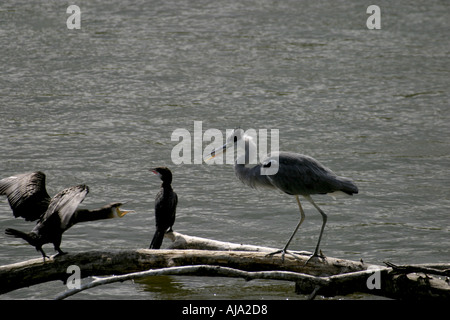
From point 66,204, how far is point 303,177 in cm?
243

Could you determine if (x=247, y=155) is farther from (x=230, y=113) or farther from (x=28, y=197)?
(x=230, y=113)

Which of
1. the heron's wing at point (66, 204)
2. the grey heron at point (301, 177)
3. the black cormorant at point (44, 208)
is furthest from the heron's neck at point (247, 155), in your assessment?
the heron's wing at point (66, 204)

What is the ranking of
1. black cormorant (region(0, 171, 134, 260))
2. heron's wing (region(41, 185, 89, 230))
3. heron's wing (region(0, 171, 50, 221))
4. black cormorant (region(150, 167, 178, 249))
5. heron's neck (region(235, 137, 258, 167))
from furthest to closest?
heron's neck (region(235, 137, 258, 167)) < black cormorant (region(150, 167, 178, 249)) < heron's wing (region(0, 171, 50, 221)) < black cormorant (region(0, 171, 134, 260)) < heron's wing (region(41, 185, 89, 230))

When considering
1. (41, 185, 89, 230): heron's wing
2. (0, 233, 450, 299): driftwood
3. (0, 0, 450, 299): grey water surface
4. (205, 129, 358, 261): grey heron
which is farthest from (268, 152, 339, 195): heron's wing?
(41, 185, 89, 230): heron's wing

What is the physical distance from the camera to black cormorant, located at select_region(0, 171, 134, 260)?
665 centimetres

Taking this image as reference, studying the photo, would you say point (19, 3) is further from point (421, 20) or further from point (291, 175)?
point (291, 175)

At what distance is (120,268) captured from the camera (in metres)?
6.82

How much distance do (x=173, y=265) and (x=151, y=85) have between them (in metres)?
8.17

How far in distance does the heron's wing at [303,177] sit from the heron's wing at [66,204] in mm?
2101

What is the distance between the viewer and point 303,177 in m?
7.71

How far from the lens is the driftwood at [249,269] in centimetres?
655

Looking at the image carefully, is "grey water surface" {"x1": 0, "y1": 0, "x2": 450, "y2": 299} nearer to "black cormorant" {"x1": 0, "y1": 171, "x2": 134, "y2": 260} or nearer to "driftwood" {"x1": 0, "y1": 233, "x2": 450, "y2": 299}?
"driftwood" {"x1": 0, "y1": 233, "x2": 450, "y2": 299}

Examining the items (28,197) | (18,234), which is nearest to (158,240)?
(28,197)
